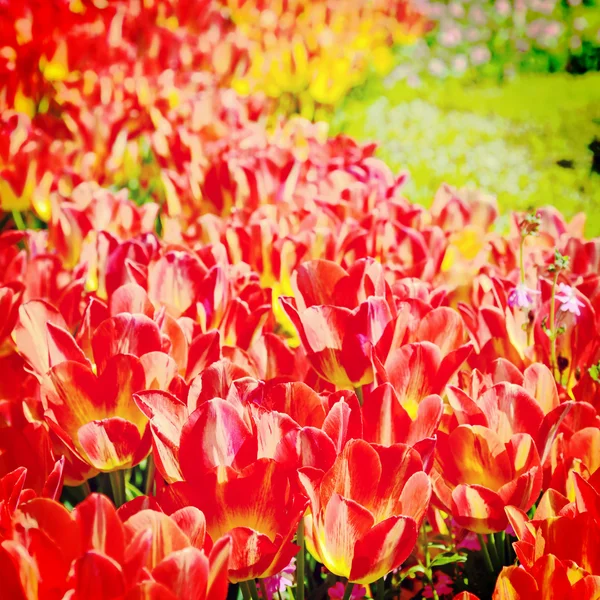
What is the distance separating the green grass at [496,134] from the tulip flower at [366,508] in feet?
9.97

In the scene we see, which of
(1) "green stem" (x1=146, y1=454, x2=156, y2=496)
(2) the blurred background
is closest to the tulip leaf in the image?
(1) "green stem" (x1=146, y1=454, x2=156, y2=496)

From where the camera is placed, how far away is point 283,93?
199 inches

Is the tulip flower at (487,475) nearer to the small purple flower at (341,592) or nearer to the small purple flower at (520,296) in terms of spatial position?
the small purple flower at (341,592)

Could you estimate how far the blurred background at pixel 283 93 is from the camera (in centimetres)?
289

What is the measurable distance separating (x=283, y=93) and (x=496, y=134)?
1.62 meters

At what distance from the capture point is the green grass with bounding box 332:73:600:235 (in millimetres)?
4375

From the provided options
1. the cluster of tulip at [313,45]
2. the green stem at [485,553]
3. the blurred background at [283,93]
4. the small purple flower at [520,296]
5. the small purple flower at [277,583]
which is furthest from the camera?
the cluster of tulip at [313,45]

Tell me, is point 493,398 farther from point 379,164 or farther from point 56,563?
point 379,164

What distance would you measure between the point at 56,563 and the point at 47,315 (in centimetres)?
52

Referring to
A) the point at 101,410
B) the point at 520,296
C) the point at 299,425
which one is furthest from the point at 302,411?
the point at 520,296

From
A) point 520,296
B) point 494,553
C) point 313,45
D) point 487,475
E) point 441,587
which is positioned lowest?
point 441,587

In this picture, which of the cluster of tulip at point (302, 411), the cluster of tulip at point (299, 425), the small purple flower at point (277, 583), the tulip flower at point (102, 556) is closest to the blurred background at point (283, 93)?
the cluster of tulip at point (302, 411)

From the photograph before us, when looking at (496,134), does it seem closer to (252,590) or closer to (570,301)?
(570,301)

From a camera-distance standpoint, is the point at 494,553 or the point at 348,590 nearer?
the point at 348,590
